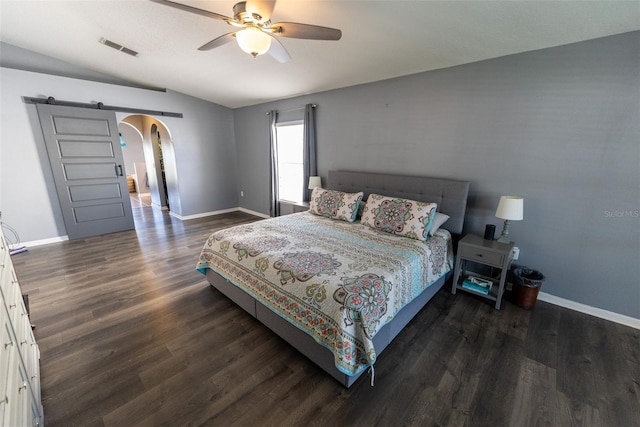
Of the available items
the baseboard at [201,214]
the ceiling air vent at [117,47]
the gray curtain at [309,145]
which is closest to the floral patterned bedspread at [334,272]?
the gray curtain at [309,145]

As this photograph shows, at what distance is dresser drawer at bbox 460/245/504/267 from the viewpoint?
236 centimetres

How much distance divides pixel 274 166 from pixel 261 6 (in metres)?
3.57

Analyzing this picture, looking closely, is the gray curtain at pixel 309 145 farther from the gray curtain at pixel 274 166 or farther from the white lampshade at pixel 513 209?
the white lampshade at pixel 513 209

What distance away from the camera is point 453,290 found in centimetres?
272

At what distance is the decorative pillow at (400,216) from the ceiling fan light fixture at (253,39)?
197 cm

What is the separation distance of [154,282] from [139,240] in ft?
6.06

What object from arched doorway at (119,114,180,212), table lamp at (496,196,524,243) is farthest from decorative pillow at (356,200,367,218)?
arched doorway at (119,114,180,212)

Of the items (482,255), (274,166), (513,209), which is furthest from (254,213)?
(513,209)

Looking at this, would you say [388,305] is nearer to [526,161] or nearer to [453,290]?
[453,290]

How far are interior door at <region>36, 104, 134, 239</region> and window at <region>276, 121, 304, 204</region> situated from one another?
115 inches

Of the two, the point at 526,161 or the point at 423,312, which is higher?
the point at 526,161

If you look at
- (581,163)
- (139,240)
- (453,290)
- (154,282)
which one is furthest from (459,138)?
(139,240)

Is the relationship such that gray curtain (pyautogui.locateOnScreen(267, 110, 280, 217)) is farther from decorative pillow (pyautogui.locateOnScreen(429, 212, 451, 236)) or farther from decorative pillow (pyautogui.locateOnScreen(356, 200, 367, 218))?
decorative pillow (pyautogui.locateOnScreen(429, 212, 451, 236))

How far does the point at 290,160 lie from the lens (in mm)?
5062
